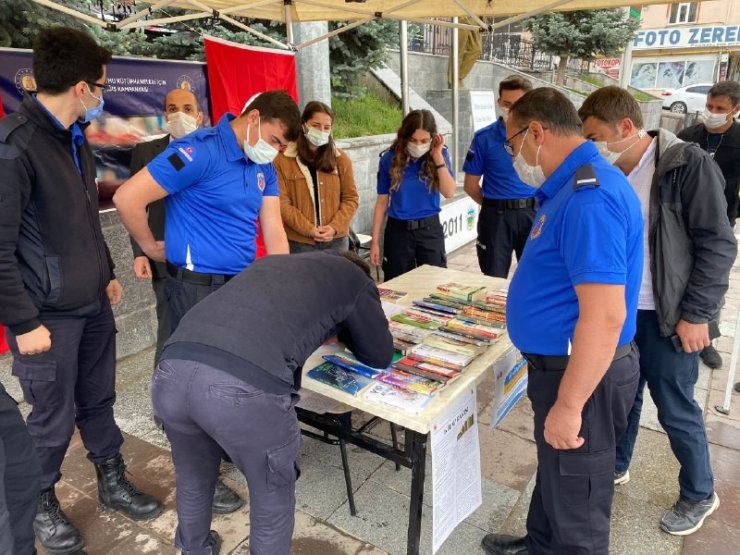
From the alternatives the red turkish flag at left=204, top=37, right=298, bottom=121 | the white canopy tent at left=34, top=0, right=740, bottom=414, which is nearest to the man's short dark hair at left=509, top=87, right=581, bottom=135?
the white canopy tent at left=34, top=0, right=740, bottom=414

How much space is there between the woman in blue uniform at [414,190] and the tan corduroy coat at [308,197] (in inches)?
11.2

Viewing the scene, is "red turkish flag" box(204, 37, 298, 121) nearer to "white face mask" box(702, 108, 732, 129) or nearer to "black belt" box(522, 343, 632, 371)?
"white face mask" box(702, 108, 732, 129)

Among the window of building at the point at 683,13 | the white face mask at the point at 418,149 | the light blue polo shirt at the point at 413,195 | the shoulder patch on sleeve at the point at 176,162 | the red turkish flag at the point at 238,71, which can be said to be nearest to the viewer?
the shoulder patch on sleeve at the point at 176,162

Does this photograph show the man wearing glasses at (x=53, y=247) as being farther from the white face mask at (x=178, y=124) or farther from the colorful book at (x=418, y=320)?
the colorful book at (x=418, y=320)

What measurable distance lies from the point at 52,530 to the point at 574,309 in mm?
2125

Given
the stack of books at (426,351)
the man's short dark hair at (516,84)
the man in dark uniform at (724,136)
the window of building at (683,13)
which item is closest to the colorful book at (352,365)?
the stack of books at (426,351)

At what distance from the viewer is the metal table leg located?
1813 mm

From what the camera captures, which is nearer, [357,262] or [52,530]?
[357,262]

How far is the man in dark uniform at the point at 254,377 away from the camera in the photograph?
1437mm

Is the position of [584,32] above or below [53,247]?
above

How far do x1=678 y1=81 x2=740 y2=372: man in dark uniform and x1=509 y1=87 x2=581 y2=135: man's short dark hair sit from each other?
2708 mm

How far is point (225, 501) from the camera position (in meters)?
2.39

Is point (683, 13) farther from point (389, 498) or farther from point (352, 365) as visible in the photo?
point (352, 365)

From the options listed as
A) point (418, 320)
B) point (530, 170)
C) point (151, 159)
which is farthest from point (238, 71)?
point (530, 170)
